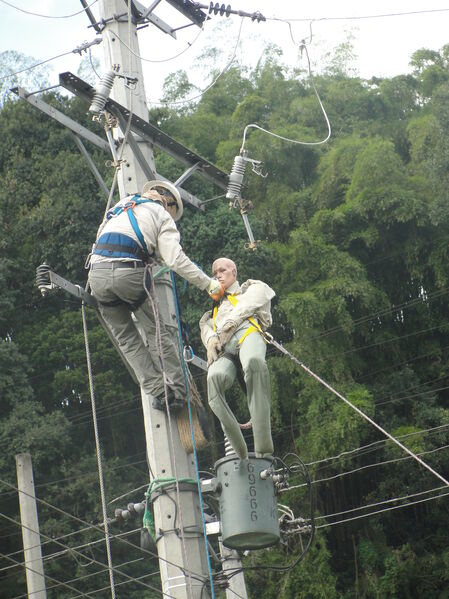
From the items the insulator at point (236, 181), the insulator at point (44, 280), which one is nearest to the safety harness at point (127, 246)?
the insulator at point (44, 280)

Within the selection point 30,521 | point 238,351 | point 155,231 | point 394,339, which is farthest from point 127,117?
point 394,339

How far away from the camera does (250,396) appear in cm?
575

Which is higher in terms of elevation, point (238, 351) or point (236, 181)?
point (236, 181)

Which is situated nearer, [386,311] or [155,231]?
[155,231]

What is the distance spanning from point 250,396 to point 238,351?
11.1 inches

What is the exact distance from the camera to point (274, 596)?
15414 millimetres

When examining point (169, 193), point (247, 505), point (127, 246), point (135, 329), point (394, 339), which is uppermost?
point (394, 339)

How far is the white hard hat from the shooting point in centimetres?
641

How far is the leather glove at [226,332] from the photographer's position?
19.3 feet

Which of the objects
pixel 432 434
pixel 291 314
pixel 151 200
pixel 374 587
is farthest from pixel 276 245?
pixel 151 200

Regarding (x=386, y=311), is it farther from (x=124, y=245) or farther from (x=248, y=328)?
(x=124, y=245)

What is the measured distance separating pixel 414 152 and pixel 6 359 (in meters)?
8.08

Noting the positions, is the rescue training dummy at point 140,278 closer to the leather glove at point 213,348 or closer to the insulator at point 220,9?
the leather glove at point 213,348

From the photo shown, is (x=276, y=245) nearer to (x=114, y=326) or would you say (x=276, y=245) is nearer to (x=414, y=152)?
(x=414, y=152)
